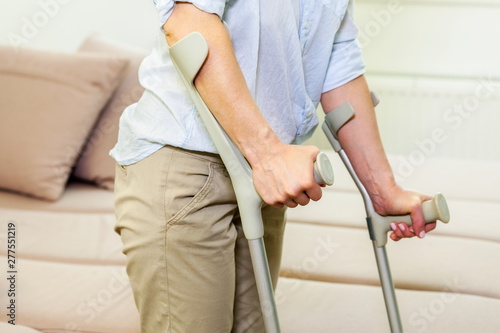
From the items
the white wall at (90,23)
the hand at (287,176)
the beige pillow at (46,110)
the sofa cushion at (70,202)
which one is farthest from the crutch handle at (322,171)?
the white wall at (90,23)

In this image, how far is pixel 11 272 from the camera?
1636 millimetres

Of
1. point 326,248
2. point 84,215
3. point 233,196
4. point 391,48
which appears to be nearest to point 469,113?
point 391,48

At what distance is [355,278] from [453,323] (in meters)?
0.29

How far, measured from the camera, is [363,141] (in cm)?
121

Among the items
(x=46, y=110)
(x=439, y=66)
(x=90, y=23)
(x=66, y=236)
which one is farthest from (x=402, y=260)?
(x=90, y=23)

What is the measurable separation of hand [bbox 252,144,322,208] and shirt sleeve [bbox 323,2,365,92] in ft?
1.10

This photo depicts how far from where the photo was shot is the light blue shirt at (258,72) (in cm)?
98

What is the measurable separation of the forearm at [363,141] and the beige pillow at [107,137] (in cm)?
121

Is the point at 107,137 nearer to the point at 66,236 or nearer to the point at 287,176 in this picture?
the point at 66,236

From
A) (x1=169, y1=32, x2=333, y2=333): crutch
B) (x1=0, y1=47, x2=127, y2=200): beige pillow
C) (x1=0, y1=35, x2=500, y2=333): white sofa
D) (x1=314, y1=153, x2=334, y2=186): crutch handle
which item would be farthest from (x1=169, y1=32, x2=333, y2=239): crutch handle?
(x1=0, y1=47, x2=127, y2=200): beige pillow

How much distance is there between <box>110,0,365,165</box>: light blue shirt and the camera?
979 millimetres

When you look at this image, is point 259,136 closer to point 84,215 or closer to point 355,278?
point 355,278

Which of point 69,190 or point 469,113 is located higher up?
point 69,190

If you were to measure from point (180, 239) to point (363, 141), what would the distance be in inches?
15.9
